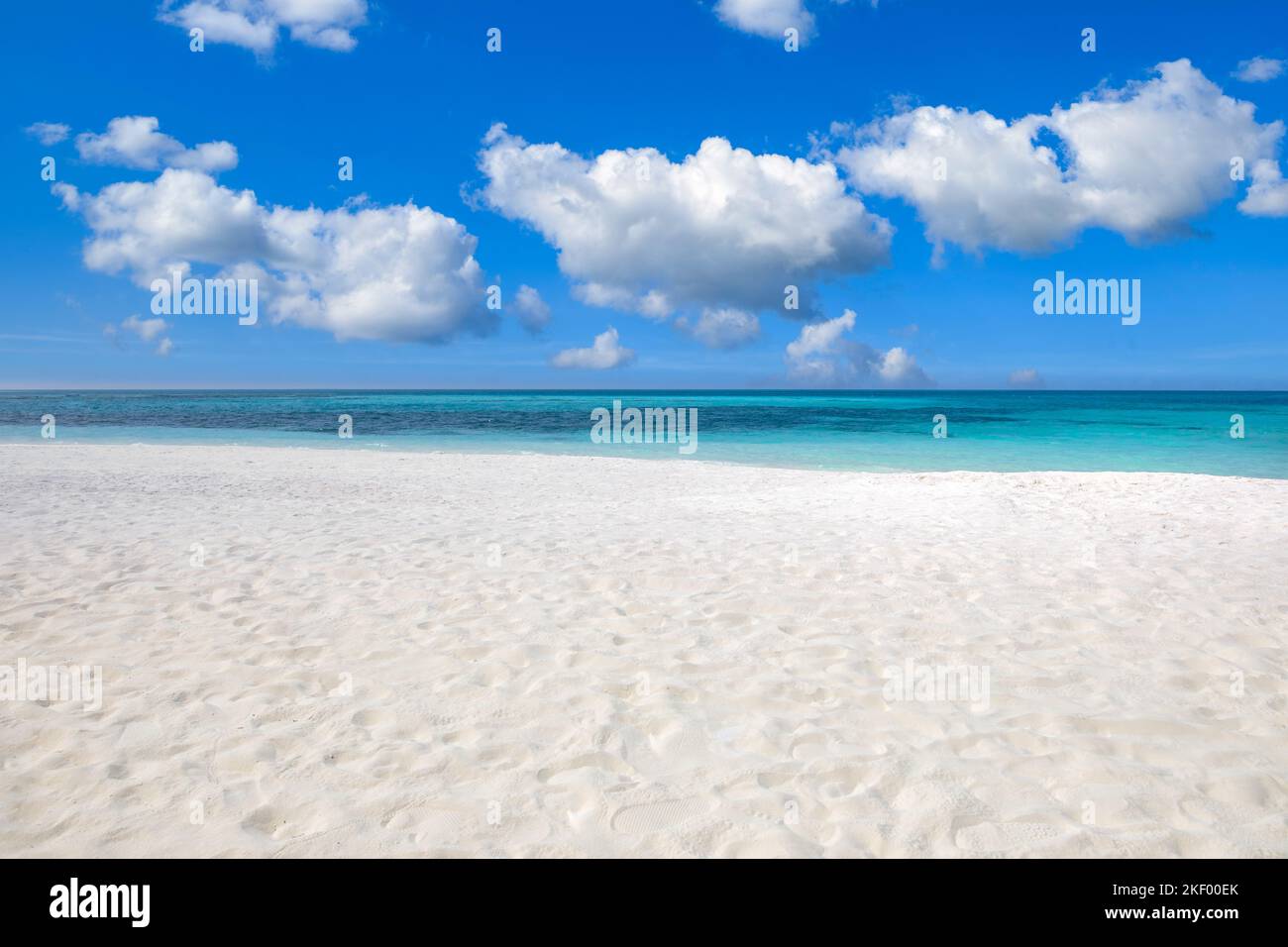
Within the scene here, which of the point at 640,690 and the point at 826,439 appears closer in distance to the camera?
the point at 640,690

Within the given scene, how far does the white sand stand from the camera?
3.66m

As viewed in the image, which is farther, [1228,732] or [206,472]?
[206,472]

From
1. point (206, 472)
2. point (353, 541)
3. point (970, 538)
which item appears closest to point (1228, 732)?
point (970, 538)

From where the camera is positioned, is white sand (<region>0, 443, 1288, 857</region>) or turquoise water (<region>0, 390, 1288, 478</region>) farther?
turquoise water (<region>0, 390, 1288, 478</region>)

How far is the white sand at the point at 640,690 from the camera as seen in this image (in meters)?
3.66

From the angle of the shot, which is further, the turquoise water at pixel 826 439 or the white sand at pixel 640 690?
the turquoise water at pixel 826 439

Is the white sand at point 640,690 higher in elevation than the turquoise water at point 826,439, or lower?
lower

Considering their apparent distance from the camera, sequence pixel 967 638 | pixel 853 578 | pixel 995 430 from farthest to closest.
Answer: pixel 995 430, pixel 853 578, pixel 967 638

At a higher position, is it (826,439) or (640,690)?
(826,439)

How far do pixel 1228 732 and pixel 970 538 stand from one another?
584cm

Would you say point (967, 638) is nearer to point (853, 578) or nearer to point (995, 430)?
point (853, 578)

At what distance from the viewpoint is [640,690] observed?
Result: 5152 mm

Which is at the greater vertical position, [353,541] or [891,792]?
[353,541]
